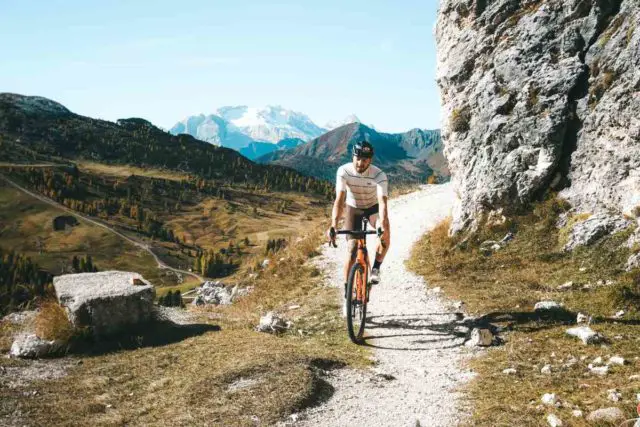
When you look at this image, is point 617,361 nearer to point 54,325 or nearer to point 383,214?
point 383,214

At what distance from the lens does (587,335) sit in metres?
9.32

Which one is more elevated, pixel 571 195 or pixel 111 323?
pixel 571 195

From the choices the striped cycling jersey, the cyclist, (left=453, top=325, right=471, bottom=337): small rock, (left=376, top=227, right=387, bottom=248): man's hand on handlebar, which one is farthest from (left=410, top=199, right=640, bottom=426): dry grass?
the striped cycling jersey

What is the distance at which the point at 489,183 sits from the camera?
19469mm

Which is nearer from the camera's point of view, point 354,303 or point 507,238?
point 354,303

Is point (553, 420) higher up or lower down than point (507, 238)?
lower down

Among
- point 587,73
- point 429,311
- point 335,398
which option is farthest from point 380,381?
point 587,73

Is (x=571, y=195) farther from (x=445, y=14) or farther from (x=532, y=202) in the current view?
(x=445, y=14)

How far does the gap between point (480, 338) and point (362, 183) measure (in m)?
4.45

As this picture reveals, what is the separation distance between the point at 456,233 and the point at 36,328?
16.0 meters

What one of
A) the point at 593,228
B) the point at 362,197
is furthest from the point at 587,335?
the point at 593,228

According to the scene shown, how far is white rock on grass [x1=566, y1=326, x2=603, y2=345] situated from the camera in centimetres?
926

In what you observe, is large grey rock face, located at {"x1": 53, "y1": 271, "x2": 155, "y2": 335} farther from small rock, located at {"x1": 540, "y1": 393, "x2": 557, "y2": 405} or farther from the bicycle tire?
small rock, located at {"x1": 540, "y1": 393, "x2": 557, "y2": 405}

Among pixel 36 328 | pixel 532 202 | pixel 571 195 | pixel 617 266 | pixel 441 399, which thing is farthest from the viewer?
pixel 532 202
